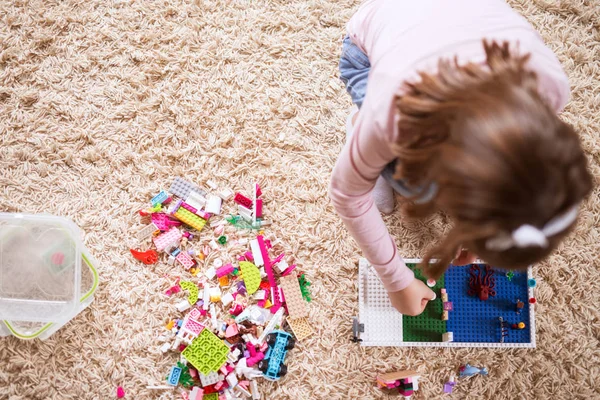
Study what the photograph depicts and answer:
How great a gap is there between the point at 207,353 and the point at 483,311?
0.61 metres

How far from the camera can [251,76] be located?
1.15 m

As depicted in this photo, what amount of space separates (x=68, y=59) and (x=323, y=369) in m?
Answer: 0.98

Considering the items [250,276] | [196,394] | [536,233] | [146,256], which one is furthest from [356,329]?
[536,233]

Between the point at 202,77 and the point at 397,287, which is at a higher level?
the point at 202,77

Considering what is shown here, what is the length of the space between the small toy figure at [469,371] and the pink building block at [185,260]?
65cm

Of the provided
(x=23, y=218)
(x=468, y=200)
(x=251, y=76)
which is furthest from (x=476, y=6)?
(x=23, y=218)

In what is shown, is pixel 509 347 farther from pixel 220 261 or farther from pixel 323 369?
pixel 220 261

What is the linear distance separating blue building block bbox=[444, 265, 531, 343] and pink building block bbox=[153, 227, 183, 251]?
0.62 m

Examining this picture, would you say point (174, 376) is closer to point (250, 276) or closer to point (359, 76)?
point (250, 276)

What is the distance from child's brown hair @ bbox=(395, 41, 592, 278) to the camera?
1.48 ft

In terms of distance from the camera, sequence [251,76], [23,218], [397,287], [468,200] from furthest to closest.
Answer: [251,76] → [23,218] → [397,287] → [468,200]

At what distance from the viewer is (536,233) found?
1.56ft

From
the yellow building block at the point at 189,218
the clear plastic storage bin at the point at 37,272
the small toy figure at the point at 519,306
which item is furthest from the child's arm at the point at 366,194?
the clear plastic storage bin at the point at 37,272

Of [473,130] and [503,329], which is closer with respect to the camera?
[473,130]
